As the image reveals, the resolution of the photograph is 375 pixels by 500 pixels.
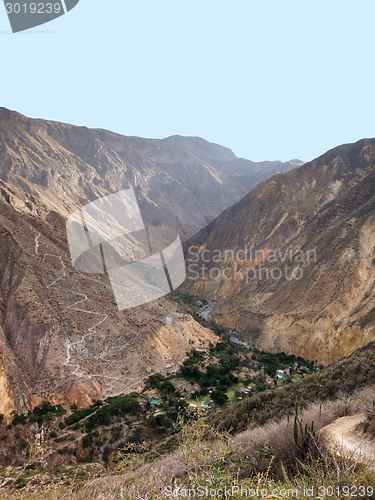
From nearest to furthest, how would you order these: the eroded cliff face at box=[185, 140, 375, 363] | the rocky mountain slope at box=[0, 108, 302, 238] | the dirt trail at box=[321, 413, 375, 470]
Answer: the dirt trail at box=[321, 413, 375, 470], the eroded cliff face at box=[185, 140, 375, 363], the rocky mountain slope at box=[0, 108, 302, 238]

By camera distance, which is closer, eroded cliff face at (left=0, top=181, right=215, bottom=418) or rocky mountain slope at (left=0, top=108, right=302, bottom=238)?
eroded cliff face at (left=0, top=181, right=215, bottom=418)

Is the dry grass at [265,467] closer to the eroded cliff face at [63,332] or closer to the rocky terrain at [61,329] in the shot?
the eroded cliff face at [63,332]

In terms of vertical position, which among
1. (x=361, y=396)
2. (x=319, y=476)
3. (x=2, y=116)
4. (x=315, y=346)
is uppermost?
(x=2, y=116)

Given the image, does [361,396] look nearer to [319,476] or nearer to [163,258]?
[319,476]

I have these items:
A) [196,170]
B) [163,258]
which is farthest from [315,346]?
[196,170]

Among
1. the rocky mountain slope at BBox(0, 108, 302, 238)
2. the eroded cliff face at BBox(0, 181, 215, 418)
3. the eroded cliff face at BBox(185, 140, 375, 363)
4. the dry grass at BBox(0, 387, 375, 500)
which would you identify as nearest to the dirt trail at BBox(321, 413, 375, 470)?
the dry grass at BBox(0, 387, 375, 500)

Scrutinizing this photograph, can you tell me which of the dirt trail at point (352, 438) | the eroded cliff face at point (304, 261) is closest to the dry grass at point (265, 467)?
the dirt trail at point (352, 438)

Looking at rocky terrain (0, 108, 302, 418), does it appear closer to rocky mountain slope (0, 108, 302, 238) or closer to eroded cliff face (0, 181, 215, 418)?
eroded cliff face (0, 181, 215, 418)

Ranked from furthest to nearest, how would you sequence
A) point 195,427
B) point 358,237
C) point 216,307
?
point 216,307 < point 358,237 < point 195,427
